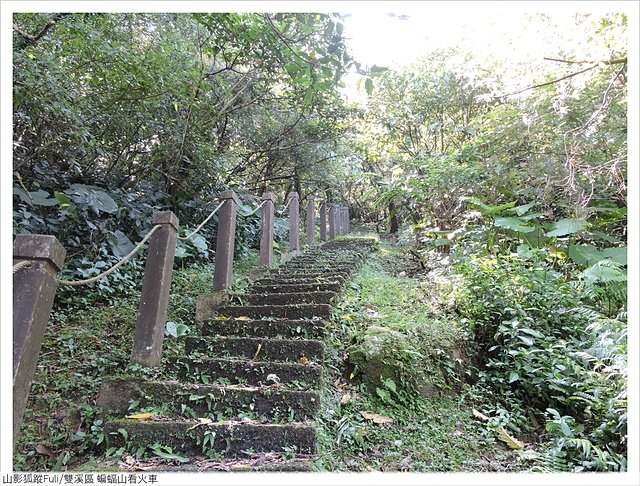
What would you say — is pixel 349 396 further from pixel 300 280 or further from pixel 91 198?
pixel 91 198

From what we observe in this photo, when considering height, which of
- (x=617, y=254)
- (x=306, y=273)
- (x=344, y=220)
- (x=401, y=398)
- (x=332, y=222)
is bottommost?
(x=401, y=398)

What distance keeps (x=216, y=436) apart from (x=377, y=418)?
115cm

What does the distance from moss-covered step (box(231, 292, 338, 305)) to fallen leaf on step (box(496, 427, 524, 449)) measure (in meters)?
2.07

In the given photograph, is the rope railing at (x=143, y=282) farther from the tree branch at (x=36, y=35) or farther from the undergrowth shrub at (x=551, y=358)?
the undergrowth shrub at (x=551, y=358)

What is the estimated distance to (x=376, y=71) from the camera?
2.71 m

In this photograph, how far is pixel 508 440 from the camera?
2779 millimetres

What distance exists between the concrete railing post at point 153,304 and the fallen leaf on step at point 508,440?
2661 mm

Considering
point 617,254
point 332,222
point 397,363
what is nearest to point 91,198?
point 397,363

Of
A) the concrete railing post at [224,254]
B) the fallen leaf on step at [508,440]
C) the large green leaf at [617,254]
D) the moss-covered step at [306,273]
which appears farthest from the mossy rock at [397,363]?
the large green leaf at [617,254]

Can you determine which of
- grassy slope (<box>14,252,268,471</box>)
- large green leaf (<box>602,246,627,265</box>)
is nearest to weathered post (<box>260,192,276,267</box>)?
grassy slope (<box>14,252,268,471</box>)

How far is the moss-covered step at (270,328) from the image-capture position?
3674mm

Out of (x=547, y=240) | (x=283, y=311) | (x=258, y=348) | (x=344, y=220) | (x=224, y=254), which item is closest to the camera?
(x=258, y=348)

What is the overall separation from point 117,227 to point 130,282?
0.88 metres

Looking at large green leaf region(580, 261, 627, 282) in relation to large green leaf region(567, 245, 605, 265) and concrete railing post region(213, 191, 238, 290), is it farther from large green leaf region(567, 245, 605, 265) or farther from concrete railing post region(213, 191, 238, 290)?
concrete railing post region(213, 191, 238, 290)
